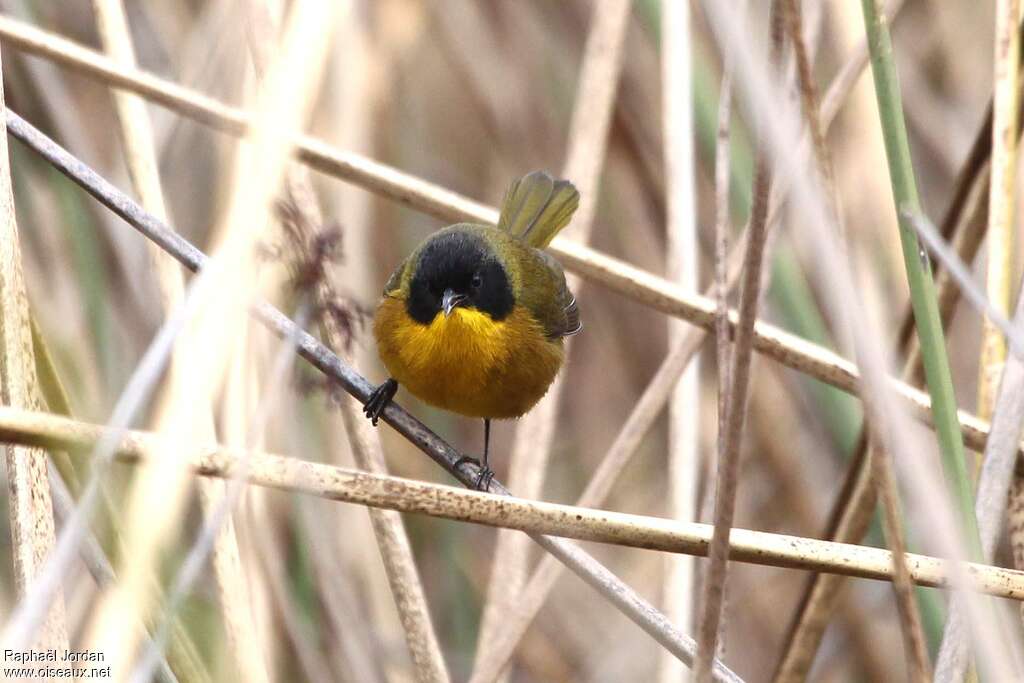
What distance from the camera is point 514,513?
1782mm

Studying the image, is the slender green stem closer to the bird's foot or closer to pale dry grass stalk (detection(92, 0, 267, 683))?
the bird's foot

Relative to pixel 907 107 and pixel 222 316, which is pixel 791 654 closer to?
pixel 222 316

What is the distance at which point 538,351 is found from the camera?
3.04m

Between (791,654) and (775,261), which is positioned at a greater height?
(775,261)

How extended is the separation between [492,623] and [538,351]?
0.71m

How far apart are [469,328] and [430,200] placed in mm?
374

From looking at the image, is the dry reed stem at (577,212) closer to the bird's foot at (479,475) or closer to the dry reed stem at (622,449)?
the dry reed stem at (622,449)

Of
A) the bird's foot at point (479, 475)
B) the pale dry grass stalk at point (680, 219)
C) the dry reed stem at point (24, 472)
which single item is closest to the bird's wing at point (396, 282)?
the bird's foot at point (479, 475)

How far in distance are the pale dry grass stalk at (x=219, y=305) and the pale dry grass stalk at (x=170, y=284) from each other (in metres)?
0.34

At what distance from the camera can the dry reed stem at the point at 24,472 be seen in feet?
5.68

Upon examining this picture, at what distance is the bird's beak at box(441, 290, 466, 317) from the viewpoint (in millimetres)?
2803

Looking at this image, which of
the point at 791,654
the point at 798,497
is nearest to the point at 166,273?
the point at 791,654

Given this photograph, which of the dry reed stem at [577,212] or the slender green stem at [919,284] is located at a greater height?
the dry reed stem at [577,212]

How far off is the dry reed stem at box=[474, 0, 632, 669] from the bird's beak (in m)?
0.41
